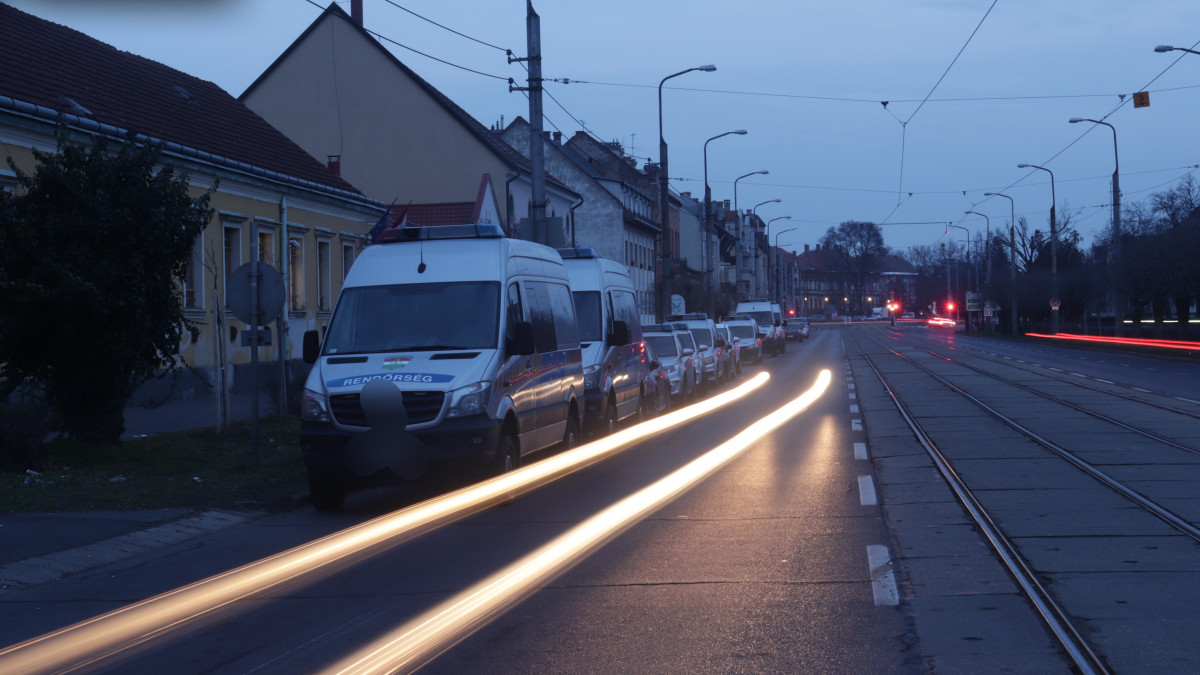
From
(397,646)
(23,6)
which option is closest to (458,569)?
(397,646)

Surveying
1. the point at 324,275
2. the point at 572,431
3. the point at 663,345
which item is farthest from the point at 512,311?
the point at 324,275

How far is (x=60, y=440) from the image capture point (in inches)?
535

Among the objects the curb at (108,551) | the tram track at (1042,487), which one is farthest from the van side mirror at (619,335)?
the curb at (108,551)

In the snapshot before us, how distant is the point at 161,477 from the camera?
12711 mm

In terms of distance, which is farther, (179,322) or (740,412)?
(740,412)

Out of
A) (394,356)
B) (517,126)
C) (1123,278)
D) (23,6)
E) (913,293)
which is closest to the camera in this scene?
(23,6)

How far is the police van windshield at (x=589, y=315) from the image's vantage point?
57.2 feet

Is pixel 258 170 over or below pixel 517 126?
below

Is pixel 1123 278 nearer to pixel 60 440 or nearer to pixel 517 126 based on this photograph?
pixel 517 126

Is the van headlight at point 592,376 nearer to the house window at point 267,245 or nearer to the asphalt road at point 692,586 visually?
the asphalt road at point 692,586

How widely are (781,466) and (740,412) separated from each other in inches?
337

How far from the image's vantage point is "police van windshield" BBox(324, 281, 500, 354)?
39.0 feet

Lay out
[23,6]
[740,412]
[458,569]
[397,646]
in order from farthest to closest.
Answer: [740,412] → [458,569] → [397,646] → [23,6]

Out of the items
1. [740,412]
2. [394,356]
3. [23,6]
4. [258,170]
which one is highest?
[258,170]
